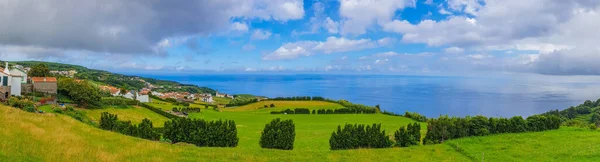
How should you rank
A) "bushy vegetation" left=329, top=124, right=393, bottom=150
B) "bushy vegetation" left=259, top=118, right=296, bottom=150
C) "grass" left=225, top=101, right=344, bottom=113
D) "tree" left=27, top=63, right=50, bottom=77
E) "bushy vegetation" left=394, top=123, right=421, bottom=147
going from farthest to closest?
"grass" left=225, top=101, right=344, bottom=113
"tree" left=27, top=63, right=50, bottom=77
"bushy vegetation" left=394, top=123, right=421, bottom=147
"bushy vegetation" left=329, top=124, right=393, bottom=150
"bushy vegetation" left=259, top=118, right=296, bottom=150

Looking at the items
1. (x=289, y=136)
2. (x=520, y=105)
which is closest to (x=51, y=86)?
(x=289, y=136)

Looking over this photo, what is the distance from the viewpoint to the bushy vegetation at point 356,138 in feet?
77.5

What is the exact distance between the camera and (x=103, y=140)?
17156mm

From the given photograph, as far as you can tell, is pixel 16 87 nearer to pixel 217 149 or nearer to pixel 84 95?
pixel 84 95

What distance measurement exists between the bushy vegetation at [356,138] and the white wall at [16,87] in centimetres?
3932

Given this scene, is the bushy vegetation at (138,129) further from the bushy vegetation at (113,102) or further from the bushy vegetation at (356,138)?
the bushy vegetation at (113,102)

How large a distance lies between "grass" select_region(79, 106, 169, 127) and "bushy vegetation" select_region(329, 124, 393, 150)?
77.3 ft

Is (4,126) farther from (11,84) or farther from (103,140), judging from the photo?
(11,84)

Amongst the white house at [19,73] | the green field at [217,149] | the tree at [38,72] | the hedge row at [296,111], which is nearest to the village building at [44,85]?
the white house at [19,73]

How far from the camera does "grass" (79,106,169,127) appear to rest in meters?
37.9

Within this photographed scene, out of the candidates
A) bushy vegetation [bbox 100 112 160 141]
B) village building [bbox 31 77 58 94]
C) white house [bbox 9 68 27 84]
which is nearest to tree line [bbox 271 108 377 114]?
village building [bbox 31 77 58 94]

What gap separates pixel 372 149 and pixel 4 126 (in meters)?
19.9

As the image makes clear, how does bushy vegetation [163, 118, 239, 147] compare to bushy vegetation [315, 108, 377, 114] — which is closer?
bushy vegetation [163, 118, 239, 147]

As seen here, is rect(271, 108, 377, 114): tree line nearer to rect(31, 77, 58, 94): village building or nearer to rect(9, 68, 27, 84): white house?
rect(31, 77, 58, 94): village building
